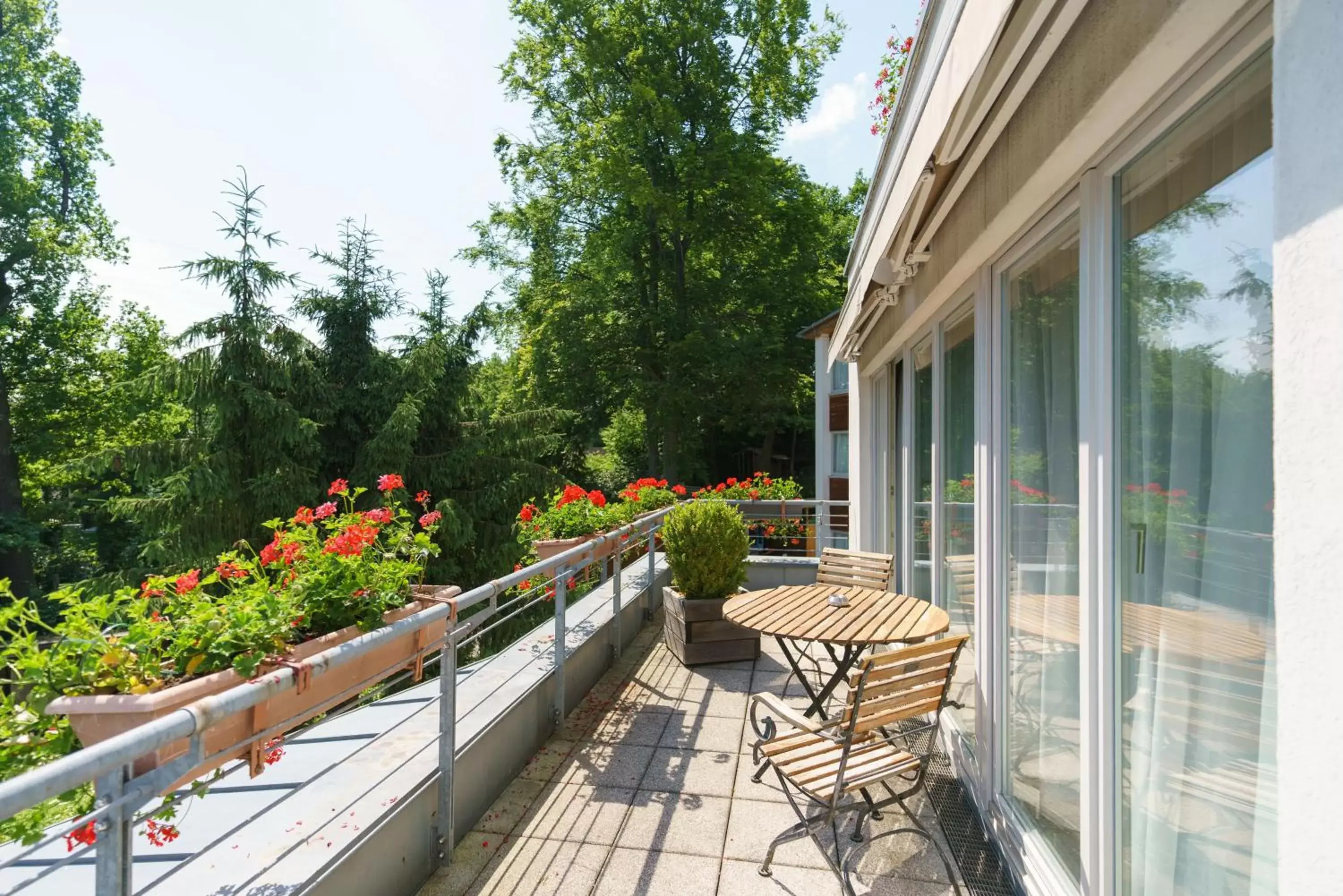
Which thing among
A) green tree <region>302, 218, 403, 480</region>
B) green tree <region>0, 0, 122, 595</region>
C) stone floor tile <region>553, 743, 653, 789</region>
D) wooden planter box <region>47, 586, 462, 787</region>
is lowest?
stone floor tile <region>553, 743, 653, 789</region>

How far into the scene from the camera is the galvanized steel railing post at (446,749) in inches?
110

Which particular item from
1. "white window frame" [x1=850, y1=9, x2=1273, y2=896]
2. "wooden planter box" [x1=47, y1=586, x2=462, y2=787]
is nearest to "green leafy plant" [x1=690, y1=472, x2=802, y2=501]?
"white window frame" [x1=850, y1=9, x2=1273, y2=896]

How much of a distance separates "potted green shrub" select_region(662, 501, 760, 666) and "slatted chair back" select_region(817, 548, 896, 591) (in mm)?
664

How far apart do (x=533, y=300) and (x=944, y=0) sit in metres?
19.4

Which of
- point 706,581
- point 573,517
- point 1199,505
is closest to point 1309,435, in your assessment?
point 1199,505

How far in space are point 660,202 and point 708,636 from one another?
14.6 m

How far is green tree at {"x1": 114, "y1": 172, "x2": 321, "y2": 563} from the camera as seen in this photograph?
451 inches

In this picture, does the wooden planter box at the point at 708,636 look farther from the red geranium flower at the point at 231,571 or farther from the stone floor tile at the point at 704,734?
the red geranium flower at the point at 231,571

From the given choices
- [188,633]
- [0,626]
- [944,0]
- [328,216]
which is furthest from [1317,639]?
[328,216]

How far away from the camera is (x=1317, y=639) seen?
89 cm

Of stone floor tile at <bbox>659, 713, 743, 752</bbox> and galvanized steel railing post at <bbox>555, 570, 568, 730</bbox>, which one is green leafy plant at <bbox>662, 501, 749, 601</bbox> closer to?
stone floor tile at <bbox>659, 713, 743, 752</bbox>

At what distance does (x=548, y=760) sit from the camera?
3785 mm

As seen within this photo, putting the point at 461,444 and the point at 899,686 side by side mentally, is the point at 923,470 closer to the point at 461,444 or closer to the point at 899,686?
the point at 899,686

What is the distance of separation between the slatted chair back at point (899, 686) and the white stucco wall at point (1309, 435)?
1.63m
